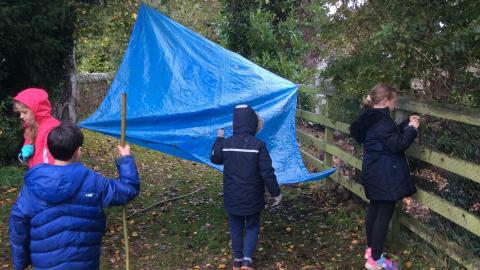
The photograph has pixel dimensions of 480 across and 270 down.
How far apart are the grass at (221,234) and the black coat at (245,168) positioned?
0.77 meters

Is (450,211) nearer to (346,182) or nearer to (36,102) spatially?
(346,182)

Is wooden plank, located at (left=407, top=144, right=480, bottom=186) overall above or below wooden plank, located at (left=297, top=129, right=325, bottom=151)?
above

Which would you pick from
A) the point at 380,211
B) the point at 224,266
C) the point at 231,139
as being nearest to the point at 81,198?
the point at 231,139

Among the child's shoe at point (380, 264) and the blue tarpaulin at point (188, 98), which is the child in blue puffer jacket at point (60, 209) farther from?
the child's shoe at point (380, 264)

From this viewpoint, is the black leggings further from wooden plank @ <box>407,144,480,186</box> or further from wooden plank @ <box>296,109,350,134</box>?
wooden plank @ <box>296,109,350,134</box>

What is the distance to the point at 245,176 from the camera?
4.57m

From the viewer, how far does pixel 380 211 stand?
460 cm

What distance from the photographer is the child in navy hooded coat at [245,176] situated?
4566 millimetres

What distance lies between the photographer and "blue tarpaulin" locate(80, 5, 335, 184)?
5539mm

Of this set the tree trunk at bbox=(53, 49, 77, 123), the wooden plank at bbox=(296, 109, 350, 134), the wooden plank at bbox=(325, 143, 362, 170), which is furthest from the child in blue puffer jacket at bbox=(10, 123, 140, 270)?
the tree trunk at bbox=(53, 49, 77, 123)

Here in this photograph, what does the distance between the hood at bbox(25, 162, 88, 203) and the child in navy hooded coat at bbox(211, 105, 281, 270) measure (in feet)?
5.91

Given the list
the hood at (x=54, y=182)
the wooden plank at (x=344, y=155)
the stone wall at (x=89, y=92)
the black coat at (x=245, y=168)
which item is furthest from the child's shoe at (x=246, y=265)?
the stone wall at (x=89, y=92)

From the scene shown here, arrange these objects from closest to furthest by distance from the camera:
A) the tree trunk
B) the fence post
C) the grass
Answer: the grass → the fence post → the tree trunk

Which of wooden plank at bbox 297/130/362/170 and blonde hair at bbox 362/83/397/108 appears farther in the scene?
wooden plank at bbox 297/130/362/170
